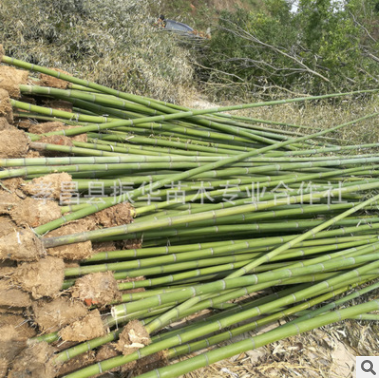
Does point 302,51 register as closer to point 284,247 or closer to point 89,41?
point 89,41

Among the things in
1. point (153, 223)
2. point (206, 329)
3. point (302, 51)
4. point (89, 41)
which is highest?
point (302, 51)

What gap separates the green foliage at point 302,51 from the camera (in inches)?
222

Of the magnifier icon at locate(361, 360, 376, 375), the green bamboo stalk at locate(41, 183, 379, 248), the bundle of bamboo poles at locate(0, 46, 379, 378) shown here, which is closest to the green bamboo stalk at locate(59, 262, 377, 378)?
the bundle of bamboo poles at locate(0, 46, 379, 378)

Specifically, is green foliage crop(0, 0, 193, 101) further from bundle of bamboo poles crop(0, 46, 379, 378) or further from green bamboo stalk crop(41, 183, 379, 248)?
green bamboo stalk crop(41, 183, 379, 248)

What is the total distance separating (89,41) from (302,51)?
11.1 feet

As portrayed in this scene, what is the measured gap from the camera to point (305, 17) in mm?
6254

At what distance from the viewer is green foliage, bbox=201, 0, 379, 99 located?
18.5ft

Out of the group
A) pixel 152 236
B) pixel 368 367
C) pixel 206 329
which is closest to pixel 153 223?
pixel 152 236

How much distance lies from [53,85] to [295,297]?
212 centimetres

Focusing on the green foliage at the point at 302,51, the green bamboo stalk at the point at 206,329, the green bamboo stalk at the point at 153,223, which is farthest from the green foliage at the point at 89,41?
the green bamboo stalk at the point at 206,329

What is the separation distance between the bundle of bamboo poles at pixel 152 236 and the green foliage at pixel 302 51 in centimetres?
315

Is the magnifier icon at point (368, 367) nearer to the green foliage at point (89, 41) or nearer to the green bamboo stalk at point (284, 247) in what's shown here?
the green bamboo stalk at point (284, 247)

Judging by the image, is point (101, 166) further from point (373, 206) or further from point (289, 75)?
point (289, 75)

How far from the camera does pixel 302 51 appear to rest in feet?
20.0
